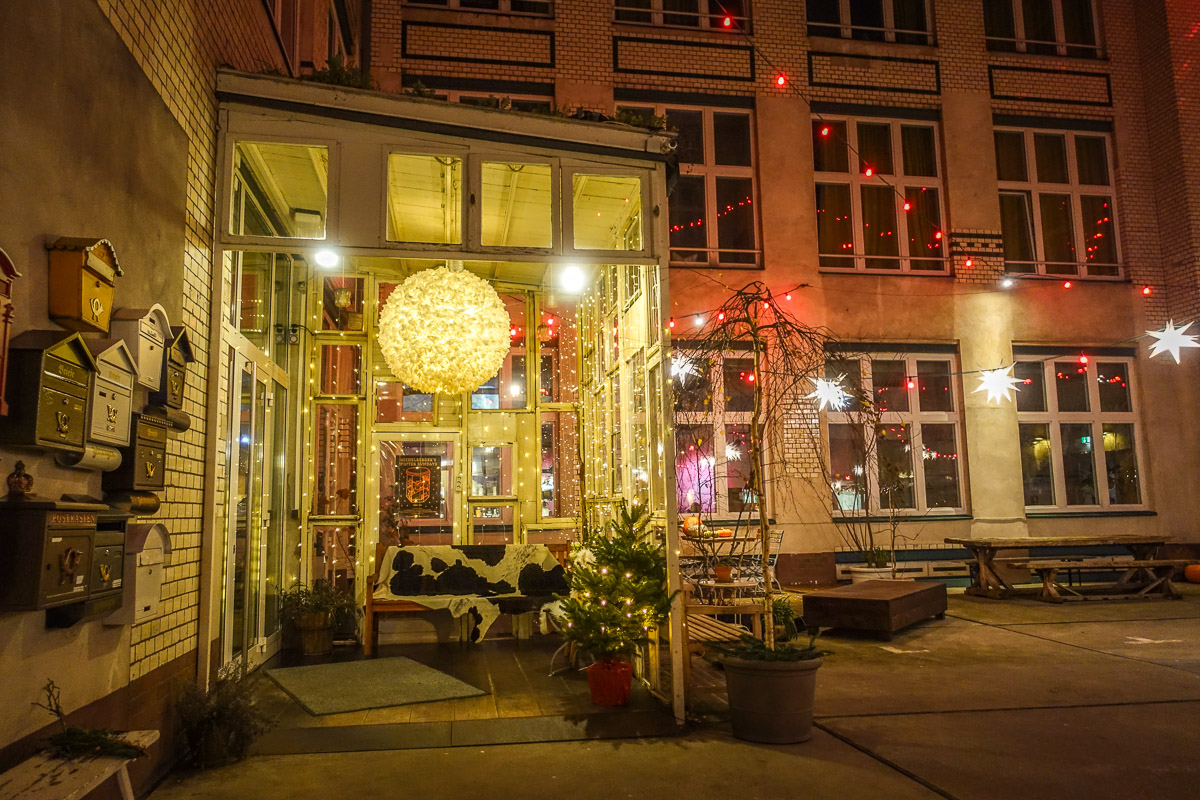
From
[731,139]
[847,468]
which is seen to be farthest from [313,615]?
[731,139]

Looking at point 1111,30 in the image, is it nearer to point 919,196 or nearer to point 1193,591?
point 919,196

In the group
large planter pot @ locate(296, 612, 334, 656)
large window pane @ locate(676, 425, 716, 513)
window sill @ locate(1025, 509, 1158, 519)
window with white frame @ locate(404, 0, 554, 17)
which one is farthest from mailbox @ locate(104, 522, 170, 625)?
window sill @ locate(1025, 509, 1158, 519)

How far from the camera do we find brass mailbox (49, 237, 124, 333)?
2.99m

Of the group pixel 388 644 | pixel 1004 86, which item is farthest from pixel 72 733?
pixel 1004 86

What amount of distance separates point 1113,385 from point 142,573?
1372 centimetres

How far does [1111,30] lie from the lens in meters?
13.5

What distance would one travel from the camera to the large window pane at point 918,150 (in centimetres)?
1286

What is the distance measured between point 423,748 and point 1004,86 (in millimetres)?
13014

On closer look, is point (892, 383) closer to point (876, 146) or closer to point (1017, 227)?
point (1017, 227)

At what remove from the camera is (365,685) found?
6352mm

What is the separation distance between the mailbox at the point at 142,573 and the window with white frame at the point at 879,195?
10449 millimetres

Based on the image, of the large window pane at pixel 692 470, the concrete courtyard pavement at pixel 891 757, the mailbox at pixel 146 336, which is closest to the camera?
the mailbox at pixel 146 336

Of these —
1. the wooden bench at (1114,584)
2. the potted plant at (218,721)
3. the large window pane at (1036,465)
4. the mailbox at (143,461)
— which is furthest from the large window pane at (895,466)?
the mailbox at (143,461)

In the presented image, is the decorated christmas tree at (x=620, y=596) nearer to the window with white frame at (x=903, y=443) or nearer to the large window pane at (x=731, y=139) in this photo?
the window with white frame at (x=903, y=443)
